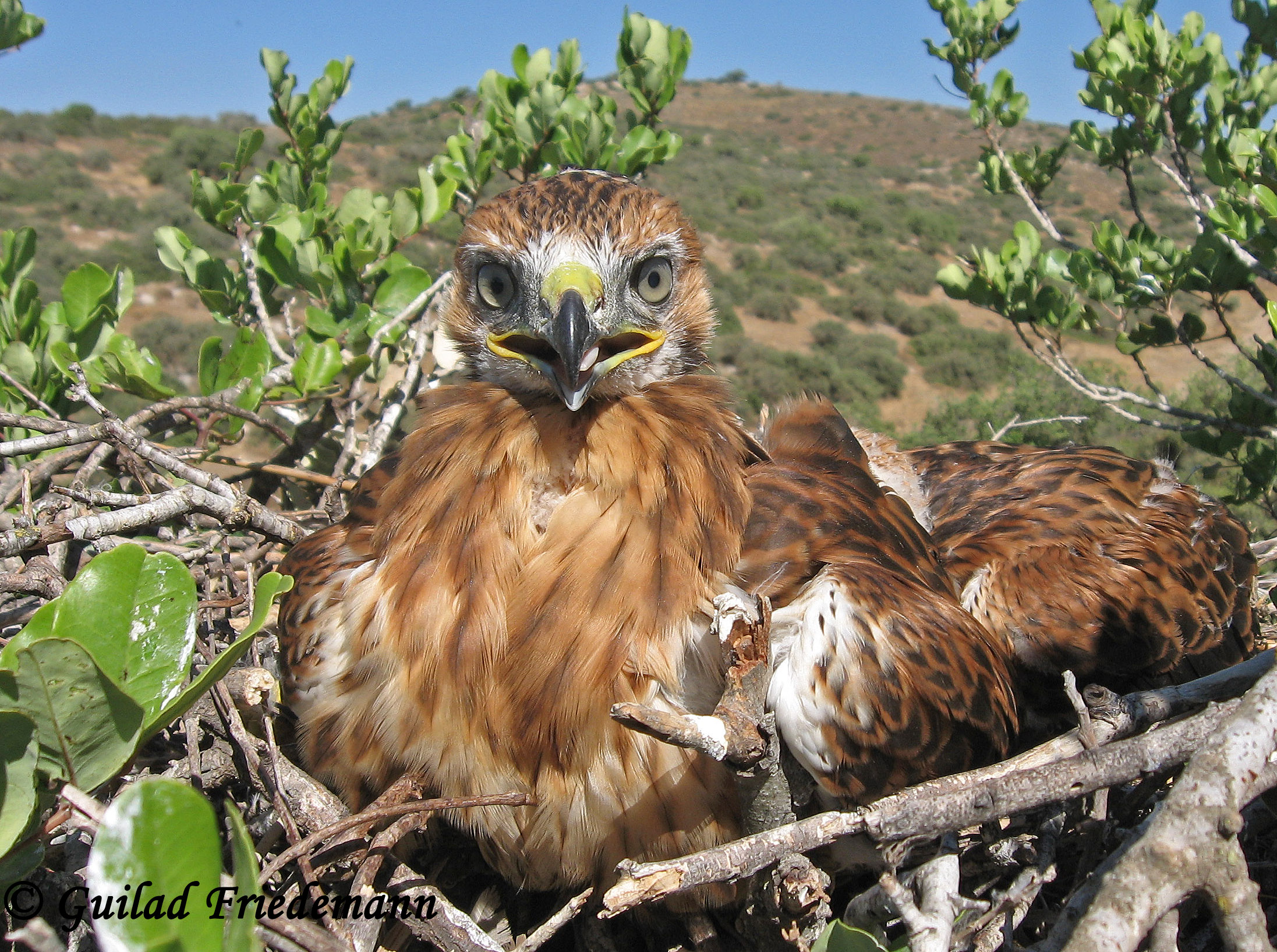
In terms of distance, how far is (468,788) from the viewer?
2.08 metres

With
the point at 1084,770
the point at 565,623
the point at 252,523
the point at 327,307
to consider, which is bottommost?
the point at 1084,770

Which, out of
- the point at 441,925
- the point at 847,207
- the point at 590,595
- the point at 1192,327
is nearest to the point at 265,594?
the point at 590,595

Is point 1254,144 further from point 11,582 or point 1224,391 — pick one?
point 1224,391

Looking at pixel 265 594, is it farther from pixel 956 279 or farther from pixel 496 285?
pixel 956 279

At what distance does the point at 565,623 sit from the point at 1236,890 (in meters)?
1.45

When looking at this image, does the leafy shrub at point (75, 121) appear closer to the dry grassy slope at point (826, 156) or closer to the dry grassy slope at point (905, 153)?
the dry grassy slope at point (826, 156)

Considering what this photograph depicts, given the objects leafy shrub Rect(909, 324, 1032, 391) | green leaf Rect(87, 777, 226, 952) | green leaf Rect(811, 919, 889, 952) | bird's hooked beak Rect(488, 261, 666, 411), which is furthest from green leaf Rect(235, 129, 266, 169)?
leafy shrub Rect(909, 324, 1032, 391)

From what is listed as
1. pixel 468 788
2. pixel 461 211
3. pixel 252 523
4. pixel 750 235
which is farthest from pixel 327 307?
pixel 750 235

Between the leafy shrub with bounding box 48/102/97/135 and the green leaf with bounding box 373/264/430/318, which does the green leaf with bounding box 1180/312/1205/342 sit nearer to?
the green leaf with bounding box 373/264/430/318

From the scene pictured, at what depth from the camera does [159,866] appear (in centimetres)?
112

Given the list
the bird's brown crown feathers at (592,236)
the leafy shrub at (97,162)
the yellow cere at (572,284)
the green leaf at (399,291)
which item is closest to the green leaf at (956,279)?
the bird's brown crown feathers at (592,236)

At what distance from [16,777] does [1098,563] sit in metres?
3.23

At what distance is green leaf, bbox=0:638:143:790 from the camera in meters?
1.34

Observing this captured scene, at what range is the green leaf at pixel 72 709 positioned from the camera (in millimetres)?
1337
